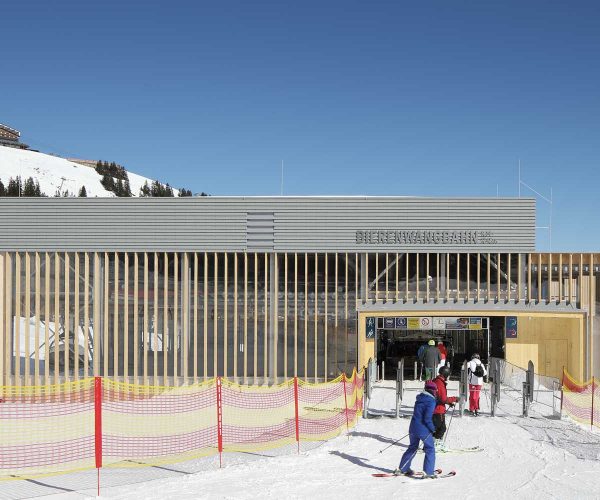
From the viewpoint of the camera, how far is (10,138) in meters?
150

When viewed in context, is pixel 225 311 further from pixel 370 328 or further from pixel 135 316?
pixel 370 328

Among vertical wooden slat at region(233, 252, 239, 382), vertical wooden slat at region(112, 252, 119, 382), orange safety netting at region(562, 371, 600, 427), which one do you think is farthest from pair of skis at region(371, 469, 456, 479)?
vertical wooden slat at region(112, 252, 119, 382)

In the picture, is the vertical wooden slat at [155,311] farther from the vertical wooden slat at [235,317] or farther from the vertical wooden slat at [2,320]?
the vertical wooden slat at [2,320]

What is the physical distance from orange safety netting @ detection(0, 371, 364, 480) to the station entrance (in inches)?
122

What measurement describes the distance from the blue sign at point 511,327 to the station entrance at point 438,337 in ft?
0.55

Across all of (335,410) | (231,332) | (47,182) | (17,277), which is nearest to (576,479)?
(335,410)

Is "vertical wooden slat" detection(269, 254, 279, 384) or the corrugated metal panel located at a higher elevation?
the corrugated metal panel

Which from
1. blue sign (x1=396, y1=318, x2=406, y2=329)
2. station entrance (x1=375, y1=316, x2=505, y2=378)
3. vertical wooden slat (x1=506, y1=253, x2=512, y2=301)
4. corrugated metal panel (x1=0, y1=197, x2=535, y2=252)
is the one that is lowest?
station entrance (x1=375, y1=316, x2=505, y2=378)

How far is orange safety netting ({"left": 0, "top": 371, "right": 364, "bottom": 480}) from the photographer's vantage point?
12.8 meters

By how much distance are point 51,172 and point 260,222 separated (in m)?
115

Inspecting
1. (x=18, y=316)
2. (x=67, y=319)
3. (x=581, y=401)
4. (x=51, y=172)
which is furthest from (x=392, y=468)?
(x=51, y=172)

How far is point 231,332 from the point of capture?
2317cm

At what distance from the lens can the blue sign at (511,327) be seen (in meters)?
23.8

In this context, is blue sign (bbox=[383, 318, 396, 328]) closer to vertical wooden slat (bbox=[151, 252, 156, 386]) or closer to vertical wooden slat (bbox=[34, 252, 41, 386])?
vertical wooden slat (bbox=[151, 252, 156, 386])
